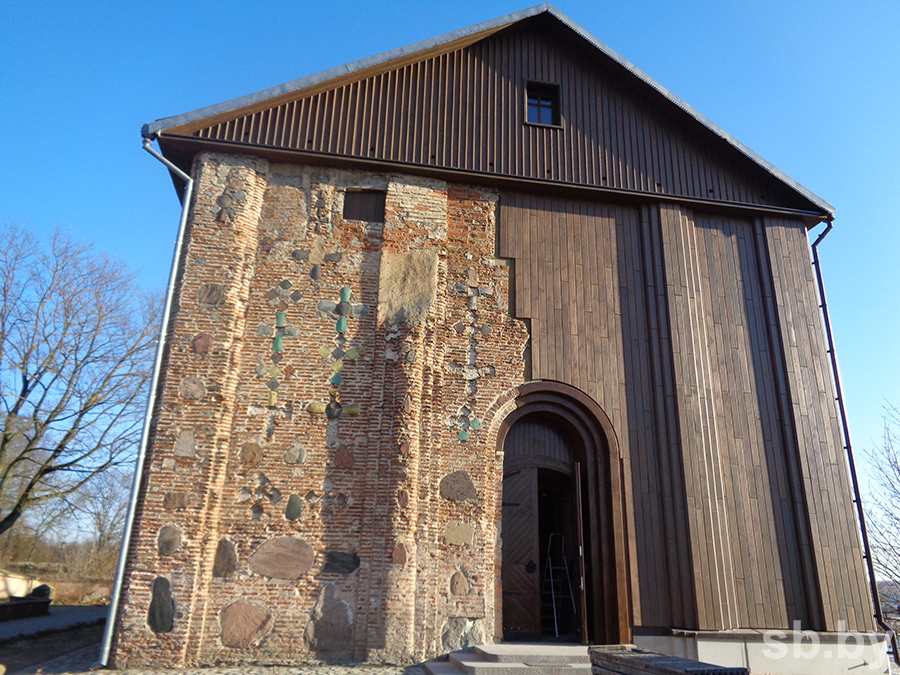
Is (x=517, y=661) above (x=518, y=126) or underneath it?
underneath

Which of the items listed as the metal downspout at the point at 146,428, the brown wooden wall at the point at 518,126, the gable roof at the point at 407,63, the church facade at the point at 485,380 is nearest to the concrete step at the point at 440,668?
the church facade at the point at 485,380

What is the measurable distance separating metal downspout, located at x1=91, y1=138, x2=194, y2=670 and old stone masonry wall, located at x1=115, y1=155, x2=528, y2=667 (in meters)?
0.13

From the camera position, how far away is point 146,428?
8.52 metres

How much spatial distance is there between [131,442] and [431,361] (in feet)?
45.2

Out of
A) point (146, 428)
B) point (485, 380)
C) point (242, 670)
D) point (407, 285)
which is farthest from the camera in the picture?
point (407, 285)

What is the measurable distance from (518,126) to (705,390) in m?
5.76

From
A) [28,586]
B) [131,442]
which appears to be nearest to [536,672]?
[131,442]

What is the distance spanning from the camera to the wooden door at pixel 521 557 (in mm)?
9156

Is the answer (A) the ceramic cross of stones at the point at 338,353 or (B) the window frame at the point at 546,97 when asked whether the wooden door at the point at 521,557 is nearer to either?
(A) the ceramic cross of stones at the point at 338,353

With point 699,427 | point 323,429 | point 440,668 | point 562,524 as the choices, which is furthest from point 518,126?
point 440,668

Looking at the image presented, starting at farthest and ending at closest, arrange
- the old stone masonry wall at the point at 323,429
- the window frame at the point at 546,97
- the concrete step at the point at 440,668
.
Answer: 1. the window frame at the point at 546,97
2. the old stone masonry wall at the point at 323,429
3. the concrete step at the point at 440,668

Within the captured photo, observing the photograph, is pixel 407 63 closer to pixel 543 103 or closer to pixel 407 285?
pixel 543 103

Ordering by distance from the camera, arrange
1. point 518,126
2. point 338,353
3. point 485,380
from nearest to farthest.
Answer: point 338,353, point 485,380, point 518,126

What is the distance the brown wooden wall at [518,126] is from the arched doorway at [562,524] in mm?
4310
